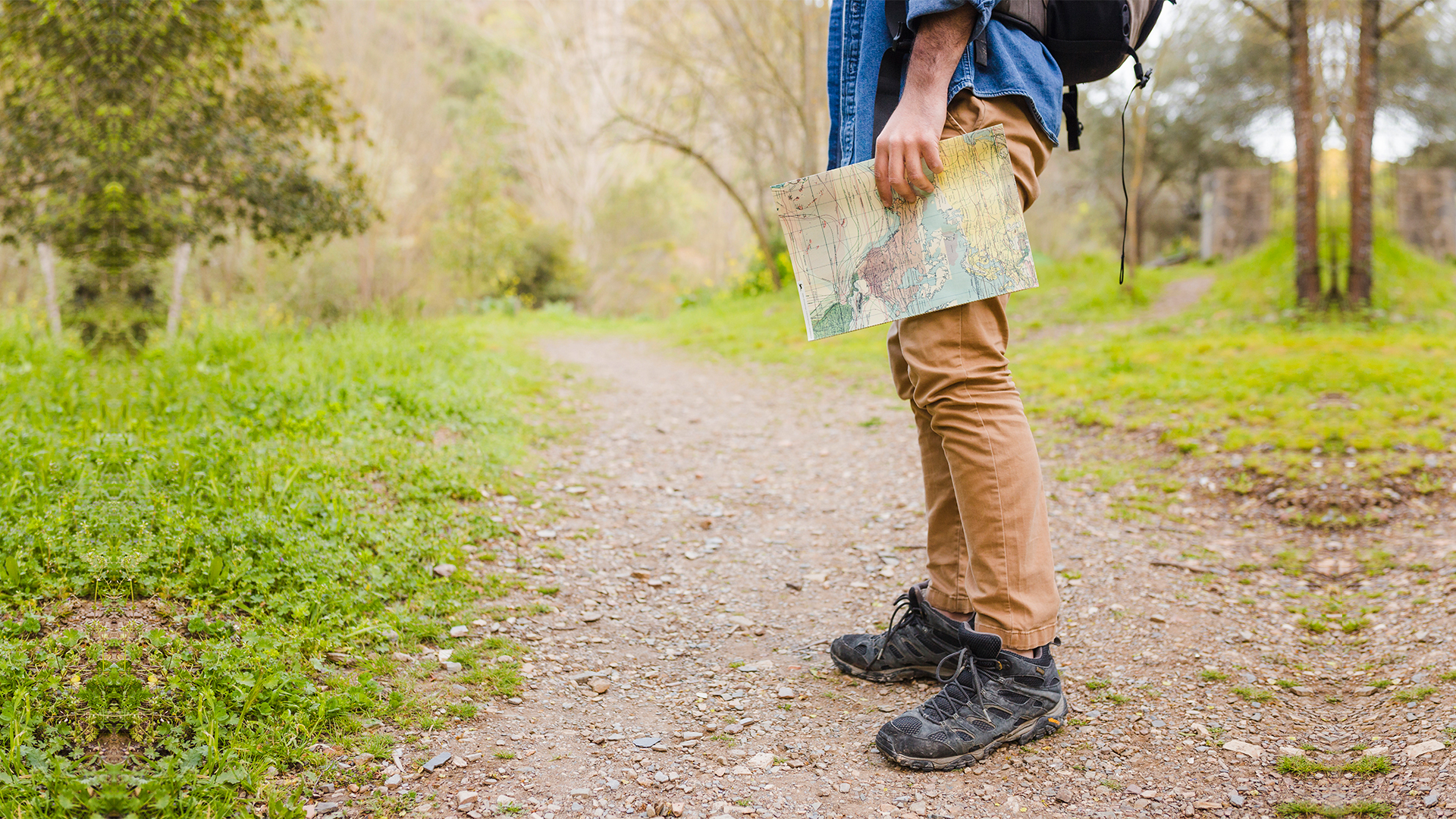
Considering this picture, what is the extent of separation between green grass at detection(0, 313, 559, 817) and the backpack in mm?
1635

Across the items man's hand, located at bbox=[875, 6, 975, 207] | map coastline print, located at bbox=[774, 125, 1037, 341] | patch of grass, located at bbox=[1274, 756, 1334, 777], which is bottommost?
patch of grass, located at bbox=[1274, 756, 1334, 777]

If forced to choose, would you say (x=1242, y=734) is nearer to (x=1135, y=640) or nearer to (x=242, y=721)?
(x=1135, y=640)

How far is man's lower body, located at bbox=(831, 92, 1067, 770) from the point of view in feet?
5.36

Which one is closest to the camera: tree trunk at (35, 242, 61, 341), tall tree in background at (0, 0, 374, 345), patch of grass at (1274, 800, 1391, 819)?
patch of grass at (1274, 800, 1391, 819)

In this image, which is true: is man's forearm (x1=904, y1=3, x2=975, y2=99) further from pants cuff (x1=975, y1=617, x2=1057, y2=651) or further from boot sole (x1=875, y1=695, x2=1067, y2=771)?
boot sole (x1=875, y1=695, x2=1067, y2=771)

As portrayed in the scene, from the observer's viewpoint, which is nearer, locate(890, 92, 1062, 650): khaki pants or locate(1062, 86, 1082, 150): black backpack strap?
locate(890, 92, 1062, 650): khaki pants

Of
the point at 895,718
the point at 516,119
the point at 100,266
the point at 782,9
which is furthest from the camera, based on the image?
the point at 516,119

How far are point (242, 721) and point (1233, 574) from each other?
273cm

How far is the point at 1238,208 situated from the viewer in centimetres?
1052

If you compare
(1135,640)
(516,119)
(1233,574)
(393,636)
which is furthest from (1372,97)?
(516,119)

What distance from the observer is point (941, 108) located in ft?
5.18

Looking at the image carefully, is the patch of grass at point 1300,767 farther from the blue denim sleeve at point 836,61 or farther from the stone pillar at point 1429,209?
the stone pillar at point 1429,209

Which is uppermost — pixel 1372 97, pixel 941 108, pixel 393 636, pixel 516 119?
pixel 516 119

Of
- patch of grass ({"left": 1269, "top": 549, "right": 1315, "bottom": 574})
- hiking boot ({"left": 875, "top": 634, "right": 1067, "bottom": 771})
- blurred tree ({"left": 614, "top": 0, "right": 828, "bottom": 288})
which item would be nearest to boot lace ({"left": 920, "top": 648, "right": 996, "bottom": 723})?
hiking boot ({"left": 875, "top": 634, "right": 1067, "bottom": 771})
